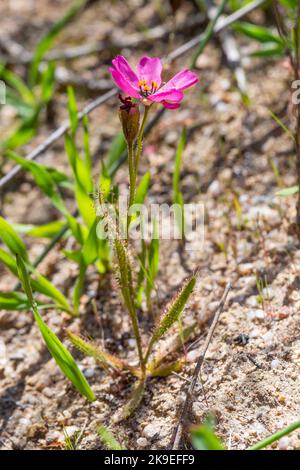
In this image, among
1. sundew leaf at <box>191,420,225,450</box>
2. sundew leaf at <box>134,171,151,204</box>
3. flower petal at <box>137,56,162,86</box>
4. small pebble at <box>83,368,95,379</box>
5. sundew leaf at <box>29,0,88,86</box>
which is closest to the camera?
sundew leaf at <box>191,420,225,450</box>

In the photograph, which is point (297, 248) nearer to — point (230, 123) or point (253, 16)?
point (230, 123)

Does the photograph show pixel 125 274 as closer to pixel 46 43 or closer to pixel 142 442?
pixel 142 442

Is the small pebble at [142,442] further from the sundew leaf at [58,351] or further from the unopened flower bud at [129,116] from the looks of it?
the unopened flower bud at [129,116]

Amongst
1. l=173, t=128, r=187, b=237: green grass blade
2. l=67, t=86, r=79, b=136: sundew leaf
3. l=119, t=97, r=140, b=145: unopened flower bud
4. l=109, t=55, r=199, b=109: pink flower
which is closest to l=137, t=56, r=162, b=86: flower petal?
l=109, t=55, r=199, b=109: pink flower

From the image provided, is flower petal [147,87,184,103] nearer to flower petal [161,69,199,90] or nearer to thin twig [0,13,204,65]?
flower petal [161,69,199,90]

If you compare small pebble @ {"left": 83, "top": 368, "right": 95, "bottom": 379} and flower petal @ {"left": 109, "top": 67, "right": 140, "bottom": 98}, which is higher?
flower petal @ {"left": 109, "top": 67, "right": 140, "bottom": 98}

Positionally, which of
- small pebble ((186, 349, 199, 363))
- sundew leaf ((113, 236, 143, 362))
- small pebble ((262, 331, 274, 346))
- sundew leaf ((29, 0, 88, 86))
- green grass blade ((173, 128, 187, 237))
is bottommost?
small pebble ((186, 349, 199, 363))

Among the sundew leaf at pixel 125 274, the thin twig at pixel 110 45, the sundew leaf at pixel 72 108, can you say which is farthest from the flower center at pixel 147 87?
the thin twig at pixel 110 45
